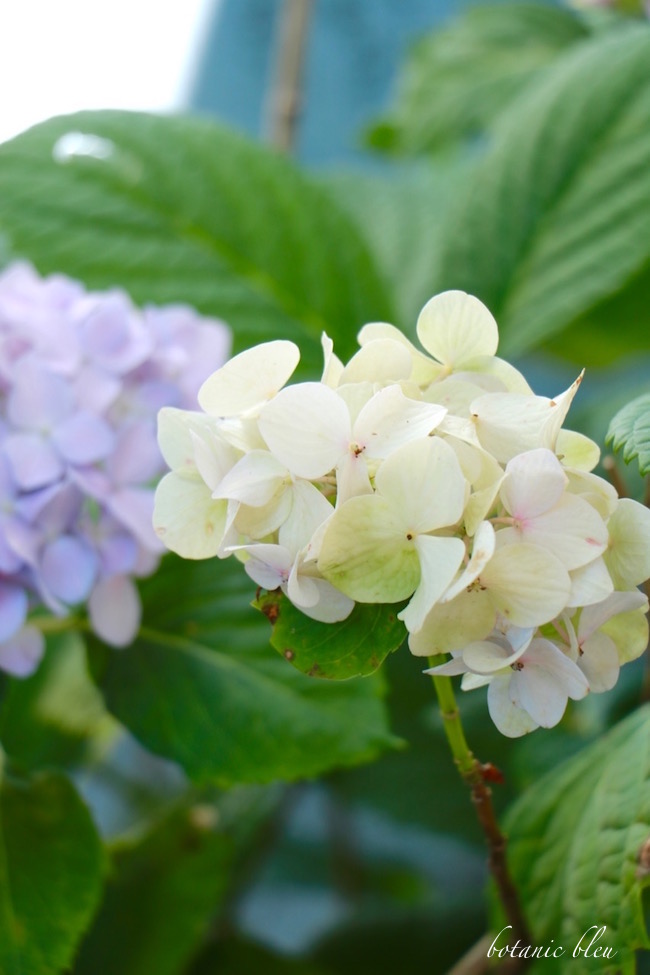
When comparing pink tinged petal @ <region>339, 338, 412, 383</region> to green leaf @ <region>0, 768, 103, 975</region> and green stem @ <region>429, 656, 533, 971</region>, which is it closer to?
green stem @ <region>429, 656, 533, 971</region>

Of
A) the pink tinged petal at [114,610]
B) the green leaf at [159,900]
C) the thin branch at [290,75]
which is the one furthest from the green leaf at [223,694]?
the thin branch at [290,75]

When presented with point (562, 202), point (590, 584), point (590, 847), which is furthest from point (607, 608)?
point (562, 202)

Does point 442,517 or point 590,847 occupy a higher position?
point 442,517

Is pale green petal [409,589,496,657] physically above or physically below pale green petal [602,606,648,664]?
above

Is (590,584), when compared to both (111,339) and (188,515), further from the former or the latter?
(111,339)

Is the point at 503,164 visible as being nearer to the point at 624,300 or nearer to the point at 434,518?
the point at 624,300

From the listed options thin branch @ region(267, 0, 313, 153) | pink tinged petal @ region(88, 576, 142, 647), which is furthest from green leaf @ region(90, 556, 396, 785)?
thin branch @ region(267, 0, 313, 153)

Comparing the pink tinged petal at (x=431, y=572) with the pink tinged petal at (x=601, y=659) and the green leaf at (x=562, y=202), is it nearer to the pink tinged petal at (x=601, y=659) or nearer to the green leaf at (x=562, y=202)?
the pink tinged petal at (x=601, y=659)

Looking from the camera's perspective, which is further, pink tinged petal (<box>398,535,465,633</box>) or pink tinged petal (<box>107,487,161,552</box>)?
pink tinged petal (<box>107,487,161,552</box>)
